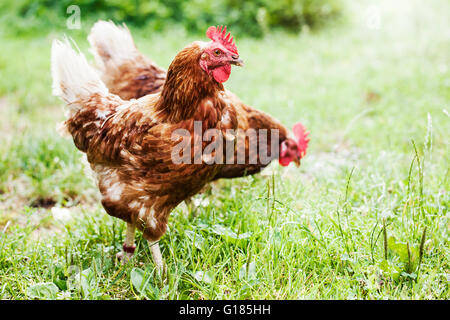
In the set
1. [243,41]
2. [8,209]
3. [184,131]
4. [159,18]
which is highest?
[159,18]

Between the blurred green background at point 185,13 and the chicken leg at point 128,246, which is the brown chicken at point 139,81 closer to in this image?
the chicken leg at point 128,246

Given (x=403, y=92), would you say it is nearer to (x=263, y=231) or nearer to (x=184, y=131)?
(x=263, y=231)

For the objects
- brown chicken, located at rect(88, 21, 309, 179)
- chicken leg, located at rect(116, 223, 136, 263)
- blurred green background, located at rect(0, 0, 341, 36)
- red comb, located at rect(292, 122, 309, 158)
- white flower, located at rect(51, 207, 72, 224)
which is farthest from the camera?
blurred green background, located at rect(0, 0, 341, 36)

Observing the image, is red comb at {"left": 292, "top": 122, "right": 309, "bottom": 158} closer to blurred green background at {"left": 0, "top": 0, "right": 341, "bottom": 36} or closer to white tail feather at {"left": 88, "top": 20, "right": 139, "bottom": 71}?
white tail feather at {"left": 88, "top": 20, "right": 139, "bottom": 71}

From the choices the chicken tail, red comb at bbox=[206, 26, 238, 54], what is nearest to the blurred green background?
the chicken tail

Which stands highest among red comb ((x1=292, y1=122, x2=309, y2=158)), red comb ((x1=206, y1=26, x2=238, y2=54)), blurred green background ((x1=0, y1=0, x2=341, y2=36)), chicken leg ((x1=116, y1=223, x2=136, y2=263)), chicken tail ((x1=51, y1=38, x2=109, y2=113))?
blurred green background ((x1=0, y1=0, x2=341, y2=36))

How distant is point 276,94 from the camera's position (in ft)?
18.3

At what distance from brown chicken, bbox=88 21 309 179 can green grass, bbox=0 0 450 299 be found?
0.63ft

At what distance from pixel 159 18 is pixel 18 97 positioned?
13.0 feet

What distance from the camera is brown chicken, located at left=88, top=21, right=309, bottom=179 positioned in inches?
133

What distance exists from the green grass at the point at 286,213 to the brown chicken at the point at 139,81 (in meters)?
0.19

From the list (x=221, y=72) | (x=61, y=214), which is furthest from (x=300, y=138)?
(x=61, y=214)

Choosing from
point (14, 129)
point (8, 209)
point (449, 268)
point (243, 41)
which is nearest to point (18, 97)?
point (14, 129)
